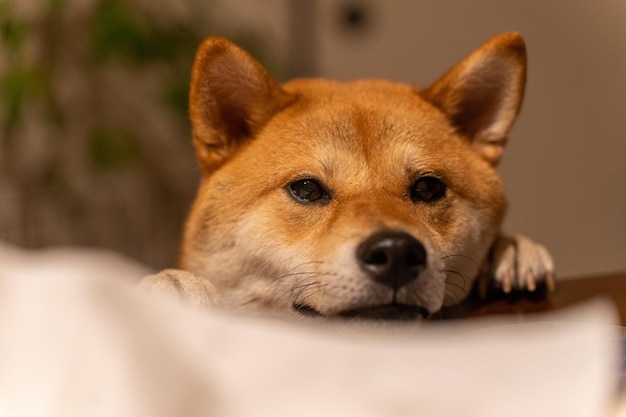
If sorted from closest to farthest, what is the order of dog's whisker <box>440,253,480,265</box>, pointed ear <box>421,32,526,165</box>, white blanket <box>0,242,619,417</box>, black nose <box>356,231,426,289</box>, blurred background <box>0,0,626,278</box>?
1. white blanket <box>0,242,619,417</box>
2. black nose <box>356,231,426,289</box>
3. dog's whisker <box>440,253,480,265</box>
4. pointed ear <box>421,32,526,165</box>
5. blurred background <box>0,0,626,278</box>

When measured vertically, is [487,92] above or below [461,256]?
above

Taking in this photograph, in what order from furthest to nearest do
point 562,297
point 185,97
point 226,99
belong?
point 185,97, point 226,99, point 562,297

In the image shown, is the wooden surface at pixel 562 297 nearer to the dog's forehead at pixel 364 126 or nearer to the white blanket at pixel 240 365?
the dog's forehead at pixel 364 126

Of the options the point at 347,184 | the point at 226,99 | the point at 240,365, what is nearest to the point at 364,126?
the point at 347,184

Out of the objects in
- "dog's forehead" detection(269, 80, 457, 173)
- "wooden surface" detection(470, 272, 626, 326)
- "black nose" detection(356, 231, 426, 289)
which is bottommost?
"wooden surface" detection(470, 272, 626, 326)

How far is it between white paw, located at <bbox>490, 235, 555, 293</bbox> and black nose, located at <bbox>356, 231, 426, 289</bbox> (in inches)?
11.5

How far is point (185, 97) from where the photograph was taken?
2.51 metres

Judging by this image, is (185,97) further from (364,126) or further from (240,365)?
(240,365)

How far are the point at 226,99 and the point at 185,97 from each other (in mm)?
1308

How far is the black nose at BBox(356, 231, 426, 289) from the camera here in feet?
3.04

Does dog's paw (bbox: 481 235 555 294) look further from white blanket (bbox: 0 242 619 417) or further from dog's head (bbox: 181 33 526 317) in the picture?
white blanket (bbox: 0 242 619 417)

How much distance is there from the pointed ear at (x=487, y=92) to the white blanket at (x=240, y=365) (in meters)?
0.84

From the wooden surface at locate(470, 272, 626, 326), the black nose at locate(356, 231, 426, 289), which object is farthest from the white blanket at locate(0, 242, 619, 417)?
the wooden surface at locate(470, 272, 626, 326)

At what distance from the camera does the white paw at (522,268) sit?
3.78 ft
